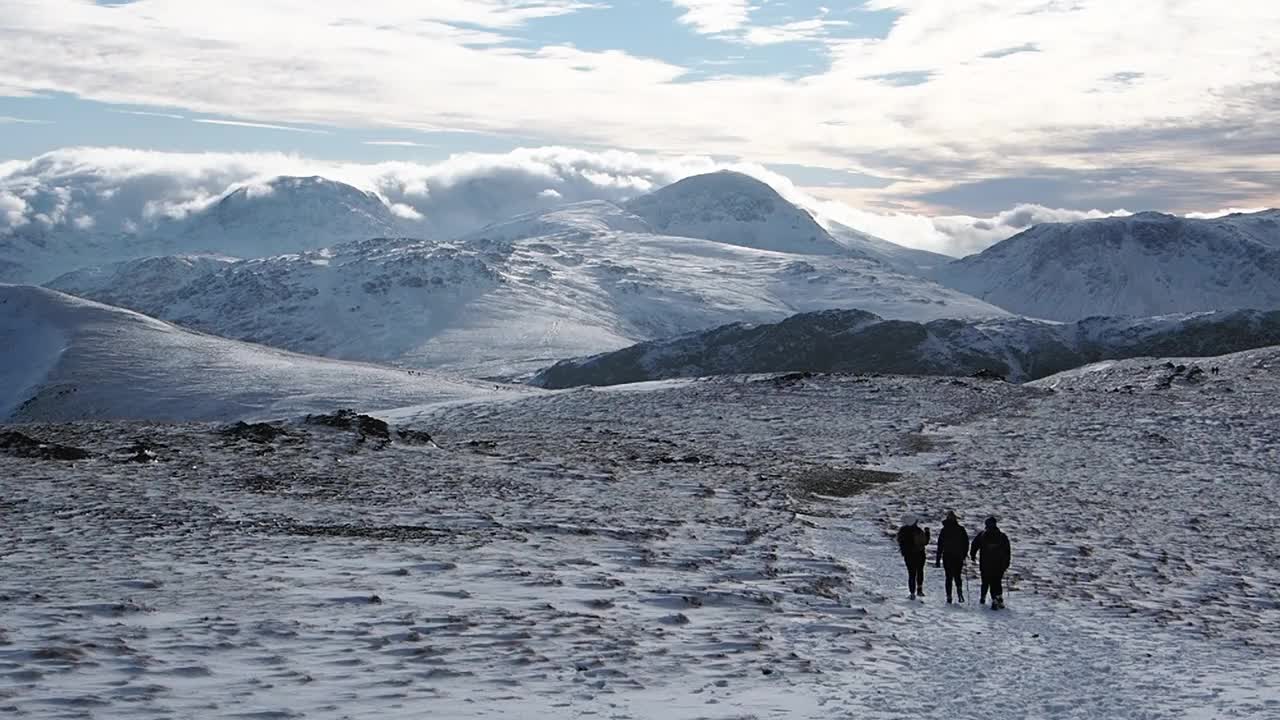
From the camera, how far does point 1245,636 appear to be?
60.1 ft

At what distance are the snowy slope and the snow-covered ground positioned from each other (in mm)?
55872

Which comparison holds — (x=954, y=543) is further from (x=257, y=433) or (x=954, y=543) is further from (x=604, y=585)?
(x=257, y=433)

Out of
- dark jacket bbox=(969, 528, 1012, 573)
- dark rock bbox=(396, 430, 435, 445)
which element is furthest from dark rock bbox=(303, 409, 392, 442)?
dark jacket bbox=(969, 528, 1012, 573)

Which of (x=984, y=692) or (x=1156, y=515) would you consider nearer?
(x=984, y=692)

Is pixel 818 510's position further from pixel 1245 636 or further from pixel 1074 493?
pixel 1245 636

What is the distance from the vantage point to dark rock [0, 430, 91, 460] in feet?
109

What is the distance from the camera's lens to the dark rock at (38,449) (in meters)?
33.4

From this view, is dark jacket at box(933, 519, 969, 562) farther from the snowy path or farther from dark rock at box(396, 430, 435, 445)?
dark rock at box(396, 430, 435, 445)

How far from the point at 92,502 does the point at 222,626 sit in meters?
11.7

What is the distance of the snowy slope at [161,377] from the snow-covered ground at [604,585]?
5587 cm

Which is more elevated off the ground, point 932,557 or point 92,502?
point 92,502

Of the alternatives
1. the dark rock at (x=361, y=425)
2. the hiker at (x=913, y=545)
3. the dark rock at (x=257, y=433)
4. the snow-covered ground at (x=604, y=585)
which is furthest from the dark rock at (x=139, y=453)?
the hiker at (x=913, y=545)

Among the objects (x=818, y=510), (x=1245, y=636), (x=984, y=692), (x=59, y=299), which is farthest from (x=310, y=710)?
(x=59, y=299)

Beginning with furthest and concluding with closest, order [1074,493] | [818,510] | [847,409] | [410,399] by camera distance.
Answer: [410,399]
[847,409]
[1074,493]
[818,510]
